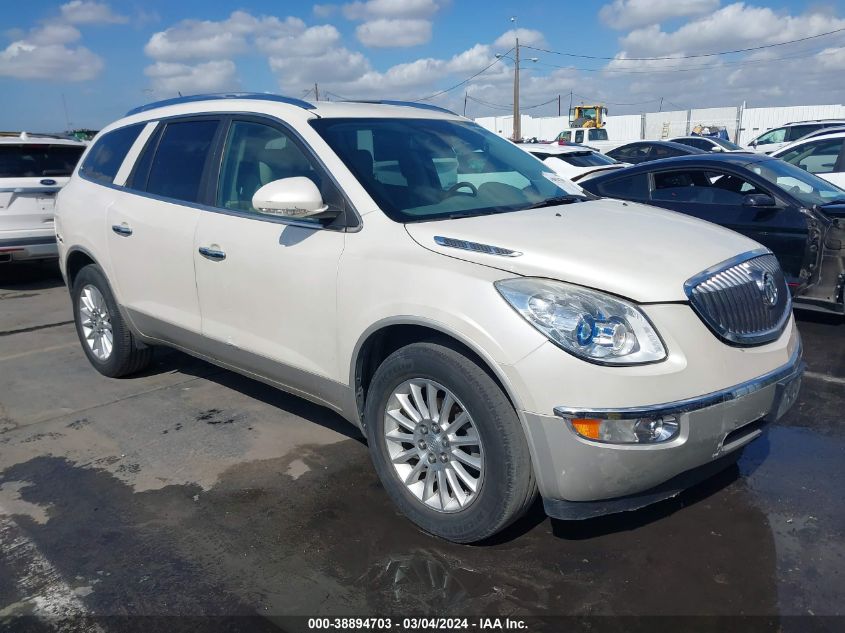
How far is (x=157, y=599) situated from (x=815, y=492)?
9.80ft

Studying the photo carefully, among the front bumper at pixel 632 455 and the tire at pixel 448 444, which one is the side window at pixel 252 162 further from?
the front bumper at pixel 632 455

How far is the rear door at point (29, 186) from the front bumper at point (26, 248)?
0.06 meters

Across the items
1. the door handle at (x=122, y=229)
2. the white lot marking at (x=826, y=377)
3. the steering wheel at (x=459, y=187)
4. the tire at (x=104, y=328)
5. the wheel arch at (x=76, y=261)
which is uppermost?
the steering wheel at (x=459, y=187)

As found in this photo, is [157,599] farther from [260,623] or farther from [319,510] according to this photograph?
[319,510]

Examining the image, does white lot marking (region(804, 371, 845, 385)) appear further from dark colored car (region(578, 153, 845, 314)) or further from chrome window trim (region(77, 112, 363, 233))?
chrome window trim (region(77, 112, 363, 233))

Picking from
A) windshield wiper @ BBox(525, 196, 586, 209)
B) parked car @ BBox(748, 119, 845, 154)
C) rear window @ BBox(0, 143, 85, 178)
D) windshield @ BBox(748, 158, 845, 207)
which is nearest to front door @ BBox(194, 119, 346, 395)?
windshield wiper @ BBox(525, 196, 586, 209)

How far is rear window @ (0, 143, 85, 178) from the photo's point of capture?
8289 mm

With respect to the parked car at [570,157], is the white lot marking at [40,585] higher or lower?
lower

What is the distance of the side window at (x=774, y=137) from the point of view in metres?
18.8

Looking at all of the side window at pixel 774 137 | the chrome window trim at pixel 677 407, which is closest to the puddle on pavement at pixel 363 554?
the chrome window trim at pixel 677 407

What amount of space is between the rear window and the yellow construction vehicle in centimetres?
3432

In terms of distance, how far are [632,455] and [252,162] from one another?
2537 mm

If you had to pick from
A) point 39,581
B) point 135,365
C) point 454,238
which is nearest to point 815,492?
point 454,238

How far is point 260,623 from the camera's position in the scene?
2547mm
